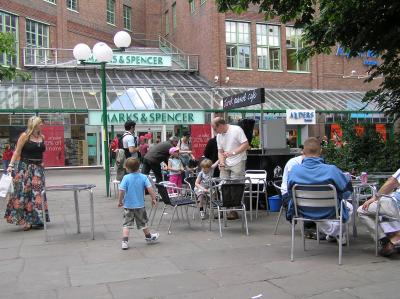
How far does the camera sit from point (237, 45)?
2959cm

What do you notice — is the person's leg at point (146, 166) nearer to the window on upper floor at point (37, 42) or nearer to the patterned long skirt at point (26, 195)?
the patterned long skirt at point (26, 195)

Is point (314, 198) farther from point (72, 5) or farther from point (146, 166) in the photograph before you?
point (72, 5)

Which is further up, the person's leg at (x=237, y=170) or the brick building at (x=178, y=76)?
the brick building at (x=178, y=76)

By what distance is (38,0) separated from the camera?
29.7 m

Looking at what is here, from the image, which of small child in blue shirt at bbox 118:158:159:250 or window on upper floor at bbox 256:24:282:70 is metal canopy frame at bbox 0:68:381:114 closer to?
window on upper floor at bbox 256:24:282:70

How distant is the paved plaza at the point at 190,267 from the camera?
4.73 metres

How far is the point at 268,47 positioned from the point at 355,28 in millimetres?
21439

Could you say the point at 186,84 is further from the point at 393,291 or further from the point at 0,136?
the point at 393,291

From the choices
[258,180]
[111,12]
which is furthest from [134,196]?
[111,12]

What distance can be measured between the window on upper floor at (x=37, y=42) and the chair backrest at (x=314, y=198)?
25.3 meters

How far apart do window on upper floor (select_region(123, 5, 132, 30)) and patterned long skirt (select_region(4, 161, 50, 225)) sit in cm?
3278

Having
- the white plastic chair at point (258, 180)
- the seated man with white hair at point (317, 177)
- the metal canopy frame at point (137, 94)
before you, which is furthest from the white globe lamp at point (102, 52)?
the metal canopy frame at point (137, 94)

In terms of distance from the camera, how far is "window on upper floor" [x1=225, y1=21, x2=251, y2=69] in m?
29.4

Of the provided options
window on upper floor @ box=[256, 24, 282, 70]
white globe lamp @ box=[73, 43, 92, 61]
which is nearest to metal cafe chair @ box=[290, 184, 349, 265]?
white globe lamp @ box=[73, 43, 92, 61]
